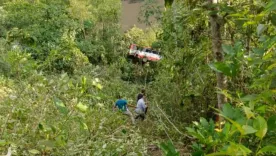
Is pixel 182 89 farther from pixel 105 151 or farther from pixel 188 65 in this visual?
pixel 105 151

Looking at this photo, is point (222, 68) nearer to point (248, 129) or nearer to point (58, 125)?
point (248, 129)

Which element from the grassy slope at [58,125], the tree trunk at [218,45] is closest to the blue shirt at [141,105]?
the grassy slope at [58,125]

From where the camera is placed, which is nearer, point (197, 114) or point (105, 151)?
point (105, 151)

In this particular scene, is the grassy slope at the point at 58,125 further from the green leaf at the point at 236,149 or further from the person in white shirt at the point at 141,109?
the person in white shirt at the point at 141,109

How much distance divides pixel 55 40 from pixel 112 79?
362 cm

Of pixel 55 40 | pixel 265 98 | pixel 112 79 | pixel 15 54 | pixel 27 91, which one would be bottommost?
pixel 112 79

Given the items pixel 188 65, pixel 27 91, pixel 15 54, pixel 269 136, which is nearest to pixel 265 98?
pixel 269 136

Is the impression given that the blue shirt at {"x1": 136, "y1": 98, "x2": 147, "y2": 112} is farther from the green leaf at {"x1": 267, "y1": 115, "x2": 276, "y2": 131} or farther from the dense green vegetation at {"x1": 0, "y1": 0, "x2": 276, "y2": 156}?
the green leaf at {"x1": 267, "y1": 115, "x2": 276, "y2": 131}

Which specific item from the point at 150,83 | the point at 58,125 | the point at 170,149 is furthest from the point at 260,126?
the point at 150,83

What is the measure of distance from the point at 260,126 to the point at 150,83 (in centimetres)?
663

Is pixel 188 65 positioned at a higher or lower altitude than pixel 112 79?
higher

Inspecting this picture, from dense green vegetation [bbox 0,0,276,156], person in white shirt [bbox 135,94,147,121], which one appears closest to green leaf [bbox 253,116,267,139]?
dense green vegetation [bbox 0,0,276,156]

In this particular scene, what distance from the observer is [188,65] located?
215 inches

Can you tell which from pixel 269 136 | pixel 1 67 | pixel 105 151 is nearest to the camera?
pixel 269 136
